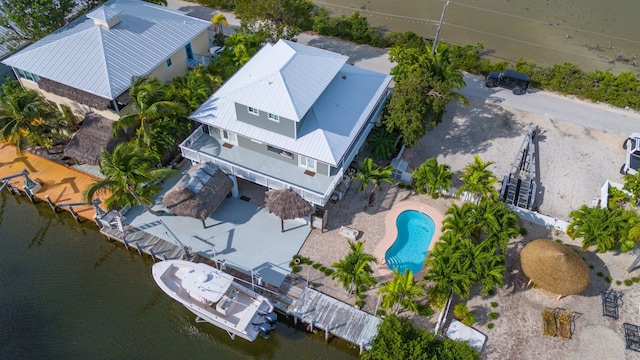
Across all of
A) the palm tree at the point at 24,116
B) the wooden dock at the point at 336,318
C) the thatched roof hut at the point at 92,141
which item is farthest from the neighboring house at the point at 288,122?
the palm tree at the point at 24,116

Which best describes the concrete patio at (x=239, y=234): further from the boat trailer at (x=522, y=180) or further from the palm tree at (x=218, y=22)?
the palm tree at (x=218, y=22)

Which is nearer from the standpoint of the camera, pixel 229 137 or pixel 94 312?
pixel 94 312

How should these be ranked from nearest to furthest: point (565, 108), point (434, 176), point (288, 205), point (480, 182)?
point (288, 205) < point (480, 182) < point (434, 176) < point (565, 108)

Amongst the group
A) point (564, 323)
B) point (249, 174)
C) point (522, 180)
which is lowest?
point (564, 323)

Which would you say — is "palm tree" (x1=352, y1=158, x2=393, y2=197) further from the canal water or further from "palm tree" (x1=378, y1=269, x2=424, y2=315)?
the canal water

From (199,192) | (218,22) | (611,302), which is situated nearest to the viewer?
(611,302)

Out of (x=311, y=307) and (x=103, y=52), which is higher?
(x=103, y=52)

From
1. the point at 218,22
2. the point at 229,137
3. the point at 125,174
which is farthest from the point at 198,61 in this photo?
the point at 125,174

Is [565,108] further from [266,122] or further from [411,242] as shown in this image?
[266,122]
